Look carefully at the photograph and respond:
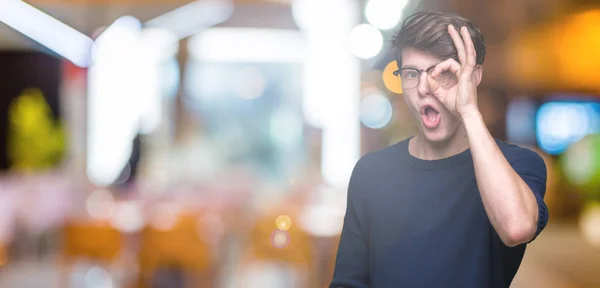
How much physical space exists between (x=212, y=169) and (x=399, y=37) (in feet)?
24.5

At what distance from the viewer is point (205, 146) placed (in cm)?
951

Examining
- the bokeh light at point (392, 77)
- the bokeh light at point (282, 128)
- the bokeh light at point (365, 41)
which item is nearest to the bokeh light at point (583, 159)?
the bokeh light at point (282, 128)

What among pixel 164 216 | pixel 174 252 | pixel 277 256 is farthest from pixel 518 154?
pixel 164 216

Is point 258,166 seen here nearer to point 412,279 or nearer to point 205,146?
point 205,146

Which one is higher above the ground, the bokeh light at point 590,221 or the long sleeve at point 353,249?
the long sleeve at point 353,249

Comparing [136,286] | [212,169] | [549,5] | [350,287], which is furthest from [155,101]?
[350,287]

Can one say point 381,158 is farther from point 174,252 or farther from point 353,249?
point 174,252

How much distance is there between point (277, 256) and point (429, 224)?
375 cm

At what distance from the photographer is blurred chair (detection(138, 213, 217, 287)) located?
524cm

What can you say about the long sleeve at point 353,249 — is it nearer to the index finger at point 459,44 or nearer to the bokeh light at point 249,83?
the index finger at point 459,44

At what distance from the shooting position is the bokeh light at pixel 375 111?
157 cm

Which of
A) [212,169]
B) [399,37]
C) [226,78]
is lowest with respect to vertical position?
[212,169]

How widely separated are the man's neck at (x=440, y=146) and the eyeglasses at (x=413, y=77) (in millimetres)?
75

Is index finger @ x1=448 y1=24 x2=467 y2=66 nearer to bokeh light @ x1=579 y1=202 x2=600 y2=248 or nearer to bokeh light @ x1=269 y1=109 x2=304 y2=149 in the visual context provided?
bokeh light @ x1=269 y1=109 x2=304 y2=149
